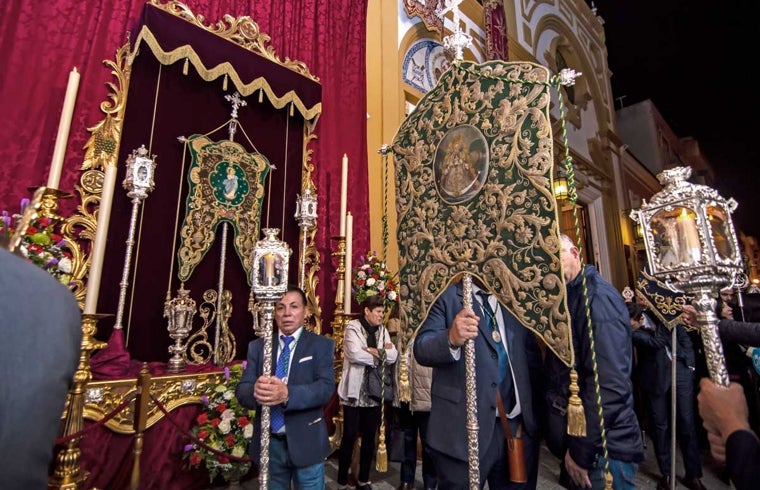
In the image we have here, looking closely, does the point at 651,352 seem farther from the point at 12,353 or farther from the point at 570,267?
the point at 12,353

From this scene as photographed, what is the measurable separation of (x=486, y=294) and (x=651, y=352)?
10.6 feet

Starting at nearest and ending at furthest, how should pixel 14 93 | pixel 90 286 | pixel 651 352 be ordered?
pixel 90 286 < pixel 14 93 < pixel 651 352

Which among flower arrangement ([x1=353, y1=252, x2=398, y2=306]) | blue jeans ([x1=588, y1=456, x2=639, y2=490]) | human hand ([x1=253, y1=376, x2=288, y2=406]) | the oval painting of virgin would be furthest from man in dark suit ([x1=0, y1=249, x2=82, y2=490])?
flower arrangement ([x1=353, y1=252, x2=398, y2=306])

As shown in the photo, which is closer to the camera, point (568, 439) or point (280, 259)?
point (568, 439)

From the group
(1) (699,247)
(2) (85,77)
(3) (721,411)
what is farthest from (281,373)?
(2) (85,77)

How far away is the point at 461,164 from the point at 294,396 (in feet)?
5.25

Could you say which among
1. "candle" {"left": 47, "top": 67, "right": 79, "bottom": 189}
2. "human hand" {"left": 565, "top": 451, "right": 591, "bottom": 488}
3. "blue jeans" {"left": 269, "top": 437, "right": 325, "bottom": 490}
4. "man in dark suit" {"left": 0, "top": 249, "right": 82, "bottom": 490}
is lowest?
"blue jeans" {"left": 269, "top": 437, "right": 325, "bottom": 490}

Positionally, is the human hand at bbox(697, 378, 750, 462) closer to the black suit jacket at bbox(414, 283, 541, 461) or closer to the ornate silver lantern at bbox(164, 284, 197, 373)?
the black suit jacket at bbox(414, 283, 541, 461)

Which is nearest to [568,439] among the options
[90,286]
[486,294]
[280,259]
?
[486,294]

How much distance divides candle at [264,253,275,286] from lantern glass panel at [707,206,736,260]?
1.99 m

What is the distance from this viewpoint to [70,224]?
10.2 ft

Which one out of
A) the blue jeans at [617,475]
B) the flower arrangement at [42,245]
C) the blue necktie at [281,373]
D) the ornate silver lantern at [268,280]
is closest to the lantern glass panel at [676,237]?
the blue jeans at [617,475]

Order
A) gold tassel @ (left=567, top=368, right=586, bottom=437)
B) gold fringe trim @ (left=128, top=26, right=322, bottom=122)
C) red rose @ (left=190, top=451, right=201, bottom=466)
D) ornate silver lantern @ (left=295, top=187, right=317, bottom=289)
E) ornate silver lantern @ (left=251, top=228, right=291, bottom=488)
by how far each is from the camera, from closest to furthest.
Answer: gold tassel @ (left=567, top=368, right=586, bottom=437)
ornate silver lantern @ (left=251, top=228, right=291, bottom=488)
red rose @ (left=190, top=451, right=201, bottom=466)
gold fringe trim @ (left=128, top=26, right=322, bottom=122)
ornate silver lantern @ (left=295, top=187, right=317, bottom=289)

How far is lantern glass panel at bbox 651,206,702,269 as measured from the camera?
134cm
